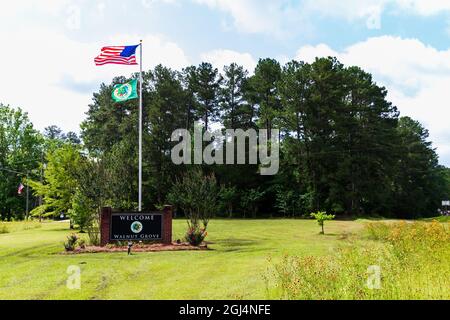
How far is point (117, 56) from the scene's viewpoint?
23.4 m

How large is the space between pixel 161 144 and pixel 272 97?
1517 cm

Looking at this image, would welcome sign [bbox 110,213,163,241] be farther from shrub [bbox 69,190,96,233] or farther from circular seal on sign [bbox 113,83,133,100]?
circular seal on sign [bbox 113,83,133,100]

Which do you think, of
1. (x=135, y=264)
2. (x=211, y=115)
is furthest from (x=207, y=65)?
(x=135, y=264)

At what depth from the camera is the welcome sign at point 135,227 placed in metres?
20.4

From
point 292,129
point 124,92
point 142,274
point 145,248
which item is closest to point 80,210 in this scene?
point 124,92

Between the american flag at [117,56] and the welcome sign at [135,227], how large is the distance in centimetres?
785

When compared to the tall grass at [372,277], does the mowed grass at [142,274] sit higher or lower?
lower

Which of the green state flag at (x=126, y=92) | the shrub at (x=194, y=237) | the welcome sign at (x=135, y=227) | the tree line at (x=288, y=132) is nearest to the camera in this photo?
the welcome sign at (x=135, y=227)

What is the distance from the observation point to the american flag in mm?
23234

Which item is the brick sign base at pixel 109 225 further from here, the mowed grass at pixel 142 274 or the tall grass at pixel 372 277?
the tall grass at pixel 372 277

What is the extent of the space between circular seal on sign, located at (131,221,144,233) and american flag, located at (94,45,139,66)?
8161mm

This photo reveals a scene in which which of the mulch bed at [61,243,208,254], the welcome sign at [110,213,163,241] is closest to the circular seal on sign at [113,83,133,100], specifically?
the welcome sign at [110,213,163,241]

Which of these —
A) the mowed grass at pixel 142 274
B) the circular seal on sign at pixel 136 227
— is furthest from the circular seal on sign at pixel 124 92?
the mowed grass at pixel 142 274

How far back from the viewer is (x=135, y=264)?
15625 millimetres
